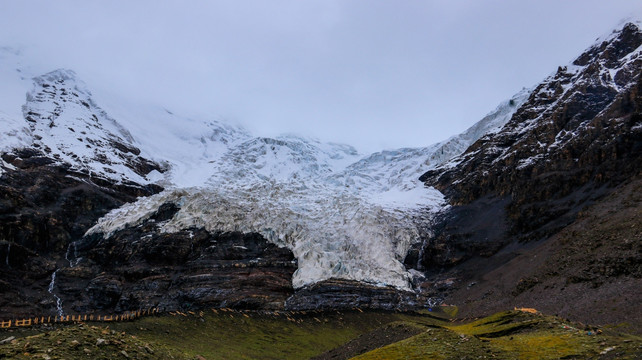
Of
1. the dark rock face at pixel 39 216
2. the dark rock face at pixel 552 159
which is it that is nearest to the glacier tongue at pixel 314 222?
the dark rock face at pixel 39 216

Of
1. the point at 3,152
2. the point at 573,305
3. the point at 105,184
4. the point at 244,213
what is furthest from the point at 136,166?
the point at 573,305

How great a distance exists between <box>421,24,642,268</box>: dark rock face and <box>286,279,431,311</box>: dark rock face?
28.2m

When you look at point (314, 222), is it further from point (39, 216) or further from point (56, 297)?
point (39, 216)

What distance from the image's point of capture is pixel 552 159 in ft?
454

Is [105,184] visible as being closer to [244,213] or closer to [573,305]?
[244,213]

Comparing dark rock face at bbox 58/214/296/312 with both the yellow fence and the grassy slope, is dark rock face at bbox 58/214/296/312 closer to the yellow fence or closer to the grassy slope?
the yellow fence

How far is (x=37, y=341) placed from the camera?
23234mm

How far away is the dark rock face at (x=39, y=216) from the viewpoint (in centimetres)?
9225

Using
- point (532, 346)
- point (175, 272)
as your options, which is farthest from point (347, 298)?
point (532, 346)

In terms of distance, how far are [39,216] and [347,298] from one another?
83868 millimetres

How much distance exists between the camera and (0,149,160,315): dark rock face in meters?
92.2

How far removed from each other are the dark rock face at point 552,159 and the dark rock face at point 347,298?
92.4ft

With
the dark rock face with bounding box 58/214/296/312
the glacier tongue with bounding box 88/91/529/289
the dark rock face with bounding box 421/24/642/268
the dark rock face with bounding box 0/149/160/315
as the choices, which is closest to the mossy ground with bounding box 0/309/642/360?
the dark rock face with bounding box 58/214/296/312

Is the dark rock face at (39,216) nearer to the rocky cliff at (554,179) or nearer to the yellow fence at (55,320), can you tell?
the yellow fence at (55,320)
